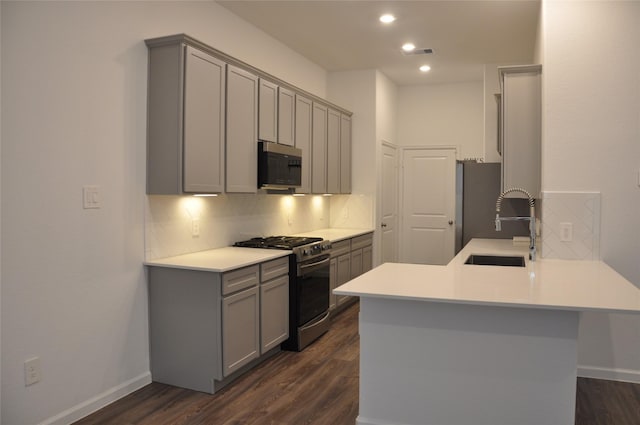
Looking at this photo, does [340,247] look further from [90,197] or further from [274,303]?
[90,197]

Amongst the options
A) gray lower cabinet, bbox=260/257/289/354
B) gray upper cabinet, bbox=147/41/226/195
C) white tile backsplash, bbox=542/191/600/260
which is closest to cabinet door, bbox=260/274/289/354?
gray lower cabinet, bbox=260/257/289/354

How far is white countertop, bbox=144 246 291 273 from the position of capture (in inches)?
124

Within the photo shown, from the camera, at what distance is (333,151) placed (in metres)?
5.57

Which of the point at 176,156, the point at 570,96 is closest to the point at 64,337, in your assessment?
the point at 176,156

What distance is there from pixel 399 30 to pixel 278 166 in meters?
1.82

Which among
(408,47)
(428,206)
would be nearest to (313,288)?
(408,47)

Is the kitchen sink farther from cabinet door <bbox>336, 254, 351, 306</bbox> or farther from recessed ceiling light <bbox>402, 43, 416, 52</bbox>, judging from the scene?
recessed ceiling light <bbox>402, 43, 416, 52</bbox>

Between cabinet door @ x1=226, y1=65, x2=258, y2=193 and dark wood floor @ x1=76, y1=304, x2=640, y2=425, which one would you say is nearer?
dark wood floor @ x1=76, y1=304, x2=640, y2=425

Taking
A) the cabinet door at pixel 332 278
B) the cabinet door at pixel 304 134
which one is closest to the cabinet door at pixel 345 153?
the cabinet door at pixel 304 134

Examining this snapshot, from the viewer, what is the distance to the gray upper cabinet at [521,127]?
3.67 meters

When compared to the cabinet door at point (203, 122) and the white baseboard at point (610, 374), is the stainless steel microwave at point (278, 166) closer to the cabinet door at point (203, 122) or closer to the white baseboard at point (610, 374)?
the cabinet door at point (203, 122)

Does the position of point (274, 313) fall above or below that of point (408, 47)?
below

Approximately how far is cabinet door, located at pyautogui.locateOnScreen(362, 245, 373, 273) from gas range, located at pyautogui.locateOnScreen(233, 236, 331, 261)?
1.28 metres

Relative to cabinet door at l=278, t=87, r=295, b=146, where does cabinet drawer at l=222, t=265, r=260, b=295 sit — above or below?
below
